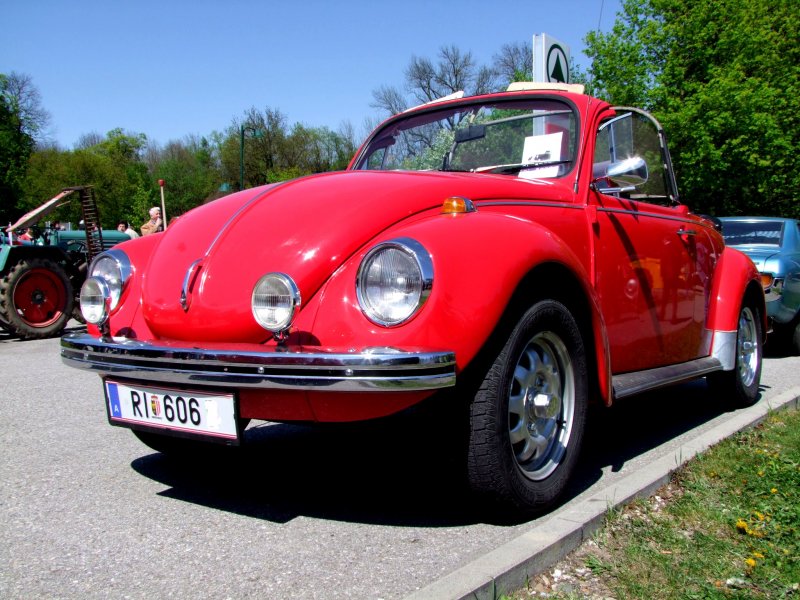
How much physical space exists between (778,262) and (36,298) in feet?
30.7

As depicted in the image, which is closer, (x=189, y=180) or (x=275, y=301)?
(x=275, y=301)

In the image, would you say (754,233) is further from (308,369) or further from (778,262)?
(308,369)

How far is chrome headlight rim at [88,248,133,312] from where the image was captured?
319cm

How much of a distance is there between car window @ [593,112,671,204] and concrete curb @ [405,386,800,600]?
1390 millimetres

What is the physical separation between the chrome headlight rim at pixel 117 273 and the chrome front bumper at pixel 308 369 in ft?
2.21

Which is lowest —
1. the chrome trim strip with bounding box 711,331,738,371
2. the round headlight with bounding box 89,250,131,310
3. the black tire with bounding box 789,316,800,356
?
the black tire with bounding box 789,316,800,356

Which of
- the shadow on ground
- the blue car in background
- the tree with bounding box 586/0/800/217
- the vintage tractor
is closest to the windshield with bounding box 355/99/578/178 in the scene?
the shadow on ground

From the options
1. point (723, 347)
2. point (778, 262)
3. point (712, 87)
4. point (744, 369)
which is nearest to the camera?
point (723, 347)

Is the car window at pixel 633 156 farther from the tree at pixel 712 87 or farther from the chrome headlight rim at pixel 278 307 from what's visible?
the tree at pixel 712 87

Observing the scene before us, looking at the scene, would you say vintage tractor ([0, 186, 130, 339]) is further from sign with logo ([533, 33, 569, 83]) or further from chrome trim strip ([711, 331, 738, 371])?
chrome trim strip ([711, 331, 738, 371])

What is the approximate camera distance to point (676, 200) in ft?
15.7

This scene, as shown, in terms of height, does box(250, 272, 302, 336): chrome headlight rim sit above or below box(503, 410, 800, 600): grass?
above

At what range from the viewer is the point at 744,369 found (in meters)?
5.06

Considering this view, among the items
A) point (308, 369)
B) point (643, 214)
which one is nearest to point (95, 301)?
point (308, 369)
